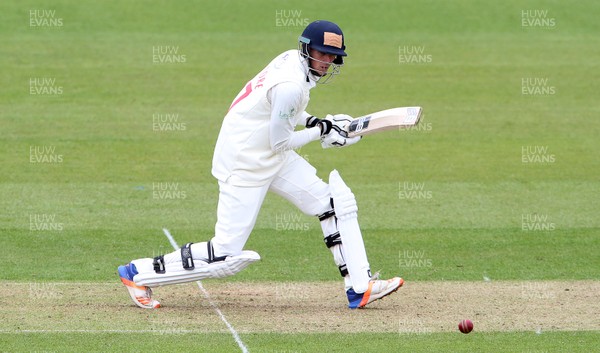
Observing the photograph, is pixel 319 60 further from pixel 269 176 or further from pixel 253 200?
pixel 253 200

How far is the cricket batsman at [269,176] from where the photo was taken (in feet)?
28.7

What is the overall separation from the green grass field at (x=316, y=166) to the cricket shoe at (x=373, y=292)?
13cm

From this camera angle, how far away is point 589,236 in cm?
1209

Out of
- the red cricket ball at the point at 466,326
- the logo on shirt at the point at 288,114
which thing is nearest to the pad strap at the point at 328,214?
the logo on shirt at the point at 288,114

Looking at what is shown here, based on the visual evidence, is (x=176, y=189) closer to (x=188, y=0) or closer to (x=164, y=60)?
(x=164, y=60)

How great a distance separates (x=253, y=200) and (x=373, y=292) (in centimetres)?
129

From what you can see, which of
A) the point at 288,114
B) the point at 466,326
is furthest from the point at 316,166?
the point at 466,326

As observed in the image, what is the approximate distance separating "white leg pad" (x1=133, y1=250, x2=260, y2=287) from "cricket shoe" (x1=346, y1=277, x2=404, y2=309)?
96 cm

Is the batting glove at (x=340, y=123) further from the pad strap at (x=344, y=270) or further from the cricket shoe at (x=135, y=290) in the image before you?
the cricket shoe at (x=135, y=290)

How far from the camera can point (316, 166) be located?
15.5 metres

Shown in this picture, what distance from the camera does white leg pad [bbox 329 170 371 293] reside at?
356 inches

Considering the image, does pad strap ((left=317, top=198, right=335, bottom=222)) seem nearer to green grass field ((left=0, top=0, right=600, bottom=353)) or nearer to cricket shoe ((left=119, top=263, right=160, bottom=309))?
green grass field ((left=0, top=0, right=600, bottom=353))

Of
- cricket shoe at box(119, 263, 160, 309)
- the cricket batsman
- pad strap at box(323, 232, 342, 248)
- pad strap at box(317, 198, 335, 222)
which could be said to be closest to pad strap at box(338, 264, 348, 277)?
the cricket batsman

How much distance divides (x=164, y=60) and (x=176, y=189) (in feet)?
24.9
